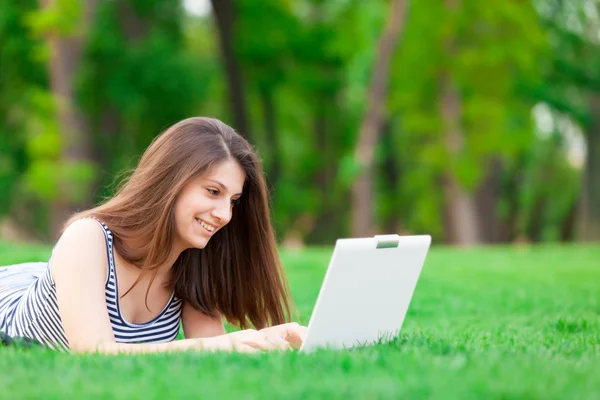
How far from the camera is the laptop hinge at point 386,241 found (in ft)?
11.5

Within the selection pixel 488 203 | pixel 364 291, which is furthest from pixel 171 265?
pixel 488 203

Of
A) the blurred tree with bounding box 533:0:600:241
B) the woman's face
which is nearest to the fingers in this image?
the woman's face

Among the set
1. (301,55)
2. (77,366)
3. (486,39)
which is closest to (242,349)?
(77,366)

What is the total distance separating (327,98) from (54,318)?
24.8m

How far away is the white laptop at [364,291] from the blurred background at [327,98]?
41.2 ft

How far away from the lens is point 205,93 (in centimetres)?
2398

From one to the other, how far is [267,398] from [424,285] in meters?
5.93

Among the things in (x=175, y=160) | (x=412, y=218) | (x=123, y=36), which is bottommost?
(x=412, y=218)

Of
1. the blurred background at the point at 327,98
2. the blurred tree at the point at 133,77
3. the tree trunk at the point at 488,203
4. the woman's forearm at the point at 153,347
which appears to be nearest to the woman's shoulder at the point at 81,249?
the woman's forearm at the point at 153,347

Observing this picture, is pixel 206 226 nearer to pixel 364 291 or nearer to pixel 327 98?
pixel 364 291

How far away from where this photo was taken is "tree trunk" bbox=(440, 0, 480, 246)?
67.3ft

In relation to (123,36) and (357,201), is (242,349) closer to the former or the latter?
(357,201)

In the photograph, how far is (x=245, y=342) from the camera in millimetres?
3713

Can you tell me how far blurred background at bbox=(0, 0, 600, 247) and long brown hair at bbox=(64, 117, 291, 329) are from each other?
1181 cm
